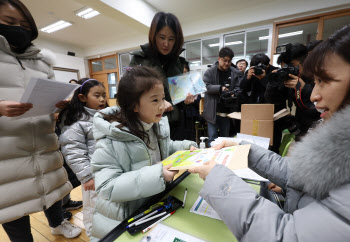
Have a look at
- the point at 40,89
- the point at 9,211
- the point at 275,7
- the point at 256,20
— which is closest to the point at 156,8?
the point at 256,20

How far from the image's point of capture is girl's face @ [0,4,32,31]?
91 centimetres

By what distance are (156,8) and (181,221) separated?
4902 millimetres

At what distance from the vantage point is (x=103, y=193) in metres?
0.62

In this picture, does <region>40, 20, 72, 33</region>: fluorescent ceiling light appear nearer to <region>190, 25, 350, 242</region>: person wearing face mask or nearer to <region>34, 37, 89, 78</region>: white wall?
<region>34, 37, 89, 78</region>: white wall

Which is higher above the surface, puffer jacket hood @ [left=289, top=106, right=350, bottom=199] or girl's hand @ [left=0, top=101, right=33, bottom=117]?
girl's hand @ [left=0, top=101, right=33, bottom=117]

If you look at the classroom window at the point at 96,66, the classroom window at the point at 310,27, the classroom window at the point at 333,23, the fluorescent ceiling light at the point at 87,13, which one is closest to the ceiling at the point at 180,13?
the fluorescent ceiling light at the point at 87,13

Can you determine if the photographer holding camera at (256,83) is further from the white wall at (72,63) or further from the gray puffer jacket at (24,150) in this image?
the white wall at (72,63)

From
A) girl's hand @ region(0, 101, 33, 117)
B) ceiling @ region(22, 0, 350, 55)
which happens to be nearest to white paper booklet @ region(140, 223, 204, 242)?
girl's hand @ region(0, 101, 33, 117)

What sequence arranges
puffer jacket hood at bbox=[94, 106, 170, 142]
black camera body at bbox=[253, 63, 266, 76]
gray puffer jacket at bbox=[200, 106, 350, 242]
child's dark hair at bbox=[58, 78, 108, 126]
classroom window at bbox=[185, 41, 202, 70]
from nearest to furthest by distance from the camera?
1. gray puffer jacket at bbox=[200, 106, 350, 242]
2. puffer jacket hood at bbox=[94, 106, 170, 142]
3. child's dark hair at bbox=[58, 78, 108, 126]
4. black camera body at bbox=[253, 63, 266, 76]
5. classroom window at bbox=[185, 41, 202, 70]

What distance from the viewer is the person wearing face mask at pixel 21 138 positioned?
35.7 inches

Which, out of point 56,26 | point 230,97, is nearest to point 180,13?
point 230,97

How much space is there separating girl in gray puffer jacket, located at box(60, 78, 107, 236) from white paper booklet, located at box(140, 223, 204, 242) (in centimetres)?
86

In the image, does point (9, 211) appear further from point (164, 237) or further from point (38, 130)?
point (164, 237)

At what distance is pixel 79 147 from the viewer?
4.00ft
